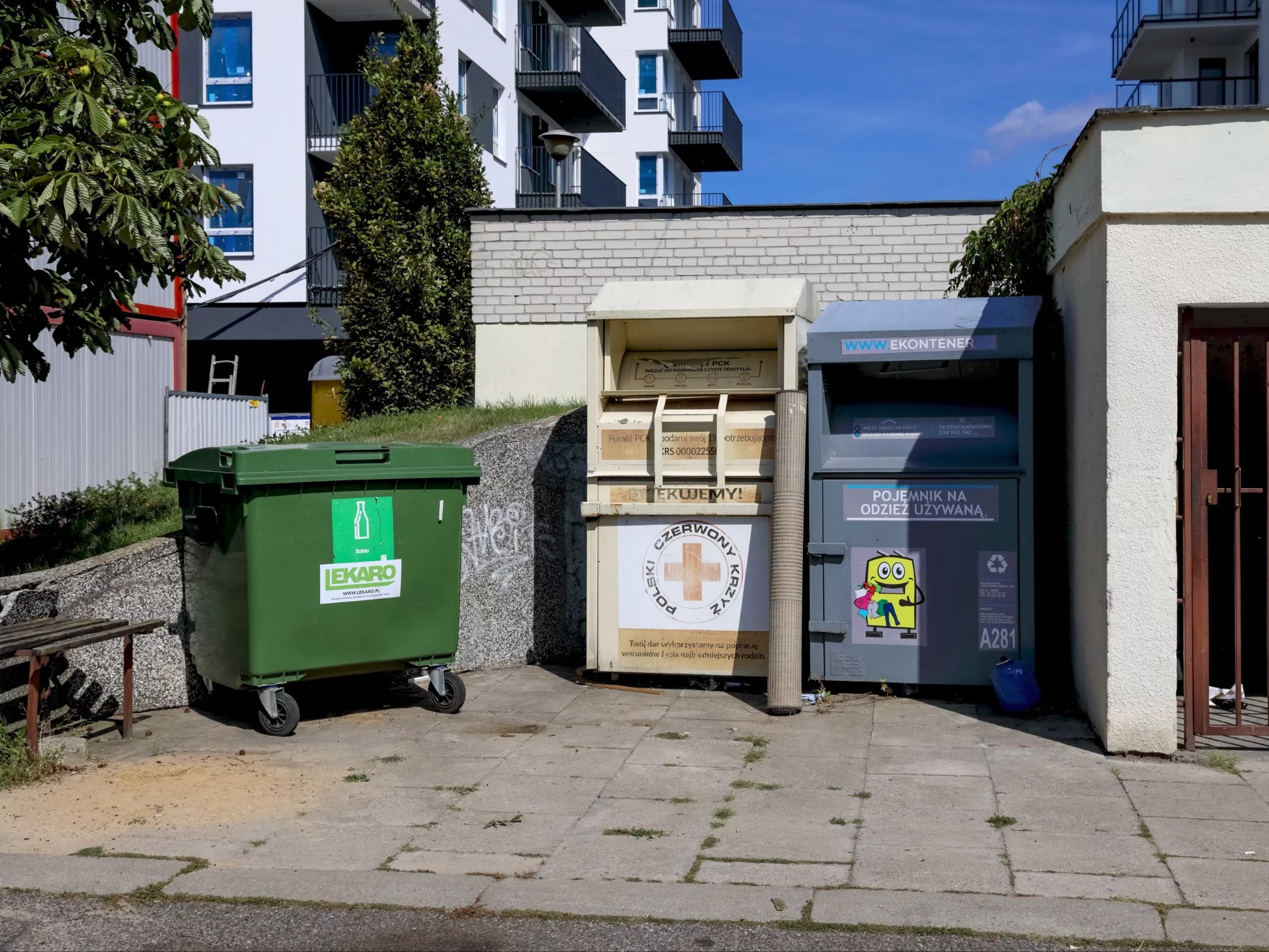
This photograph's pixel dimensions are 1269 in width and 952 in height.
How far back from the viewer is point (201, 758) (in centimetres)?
651

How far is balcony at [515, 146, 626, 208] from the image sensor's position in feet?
89.7

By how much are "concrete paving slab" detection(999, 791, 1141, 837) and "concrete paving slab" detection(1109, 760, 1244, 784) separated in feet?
1.07

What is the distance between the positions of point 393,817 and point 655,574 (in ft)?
9.44

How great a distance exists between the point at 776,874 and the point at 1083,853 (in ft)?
3.76

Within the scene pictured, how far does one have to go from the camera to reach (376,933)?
4.33 meters

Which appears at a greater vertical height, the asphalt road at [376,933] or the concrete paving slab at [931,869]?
the concrete paving slab at [931,869]

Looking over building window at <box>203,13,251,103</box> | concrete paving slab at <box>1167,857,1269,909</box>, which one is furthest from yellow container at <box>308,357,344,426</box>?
concrete paving slab at <box>1167,857,1269,909</box>

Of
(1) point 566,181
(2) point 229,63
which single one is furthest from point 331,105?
(1) point 566,181

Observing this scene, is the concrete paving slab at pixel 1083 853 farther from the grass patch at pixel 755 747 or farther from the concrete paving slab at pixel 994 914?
the grass patch at pixel 755 747

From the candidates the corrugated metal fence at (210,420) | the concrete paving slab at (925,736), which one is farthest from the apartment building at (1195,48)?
the concrete paving slab at (925,736)

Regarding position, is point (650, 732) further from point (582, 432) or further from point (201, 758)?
point (582, 432)

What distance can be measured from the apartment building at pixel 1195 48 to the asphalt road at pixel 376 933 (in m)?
27.0

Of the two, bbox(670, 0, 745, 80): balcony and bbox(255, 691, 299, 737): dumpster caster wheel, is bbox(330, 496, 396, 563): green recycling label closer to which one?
bbox(255, 691, 299, 737): dumpster caster wheel

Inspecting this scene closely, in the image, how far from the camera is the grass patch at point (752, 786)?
594 centimetres
